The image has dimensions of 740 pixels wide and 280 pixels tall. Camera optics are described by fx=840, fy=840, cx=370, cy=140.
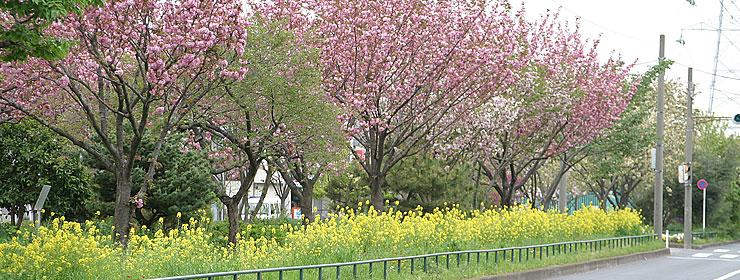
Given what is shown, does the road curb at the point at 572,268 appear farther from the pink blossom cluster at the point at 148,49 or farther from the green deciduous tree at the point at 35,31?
the green deciduous tree at the point at 35,31

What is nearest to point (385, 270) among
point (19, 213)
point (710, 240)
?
point (19, 213)

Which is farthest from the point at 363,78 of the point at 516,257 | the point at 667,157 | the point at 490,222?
the point at 667,157

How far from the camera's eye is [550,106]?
30.5m

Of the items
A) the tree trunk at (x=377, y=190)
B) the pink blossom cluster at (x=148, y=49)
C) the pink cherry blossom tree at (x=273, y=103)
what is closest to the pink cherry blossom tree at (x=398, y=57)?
the tree trunk at (x=377, y=190)

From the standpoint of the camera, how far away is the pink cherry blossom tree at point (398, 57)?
21906 millimetres

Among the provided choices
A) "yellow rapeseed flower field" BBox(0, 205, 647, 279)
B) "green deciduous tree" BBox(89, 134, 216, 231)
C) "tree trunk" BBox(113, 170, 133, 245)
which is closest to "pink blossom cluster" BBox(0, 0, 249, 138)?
"tree trunk" BBox(113, 170, 133, 245)

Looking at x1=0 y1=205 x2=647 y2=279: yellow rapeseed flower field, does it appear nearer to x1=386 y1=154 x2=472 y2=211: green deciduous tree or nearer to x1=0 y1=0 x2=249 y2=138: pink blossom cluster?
x1=0 y1=0 x2=249 y2=138: pink blossom cluster

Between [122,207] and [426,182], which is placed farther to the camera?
[426,182]

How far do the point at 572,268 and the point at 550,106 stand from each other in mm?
11738

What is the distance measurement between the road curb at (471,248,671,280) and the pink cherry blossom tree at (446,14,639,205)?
244 inches

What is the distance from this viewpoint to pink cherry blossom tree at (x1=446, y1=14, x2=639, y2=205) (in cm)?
2964

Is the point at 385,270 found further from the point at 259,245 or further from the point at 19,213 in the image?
the point at 19,213

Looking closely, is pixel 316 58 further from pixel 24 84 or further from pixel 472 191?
pixel 472 191

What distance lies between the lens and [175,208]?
26.6m
